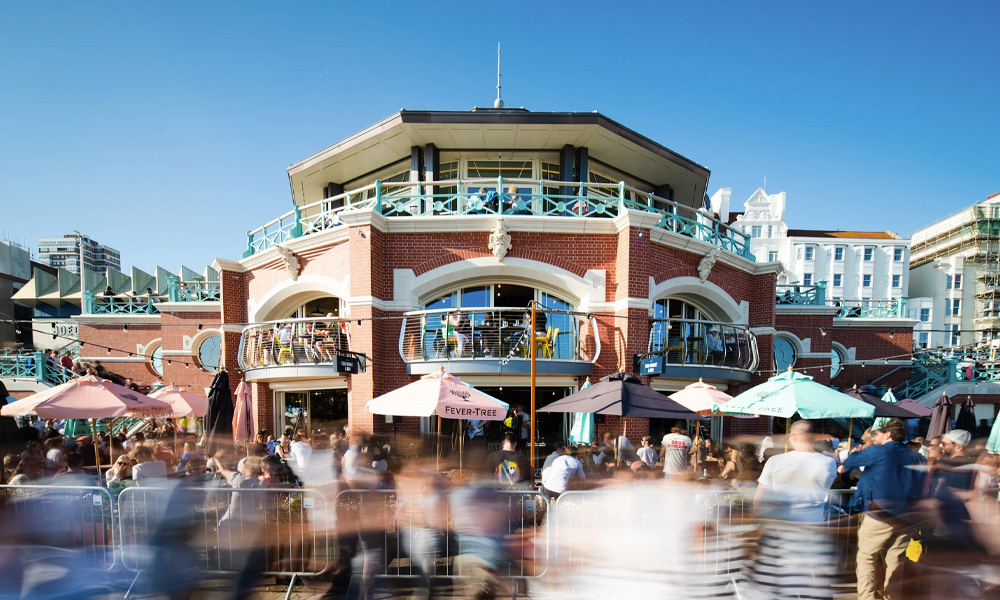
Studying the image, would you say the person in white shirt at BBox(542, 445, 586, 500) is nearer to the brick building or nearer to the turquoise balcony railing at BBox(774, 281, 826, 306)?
the brick building

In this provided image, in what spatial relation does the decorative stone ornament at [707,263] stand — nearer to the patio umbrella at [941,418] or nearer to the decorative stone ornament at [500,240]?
the decorative stone ornament at [500,240]

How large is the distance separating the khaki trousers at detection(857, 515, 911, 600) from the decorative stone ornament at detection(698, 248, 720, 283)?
818 cm

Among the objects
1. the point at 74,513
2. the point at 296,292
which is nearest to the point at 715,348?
the point at 296,292

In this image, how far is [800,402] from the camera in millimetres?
6746

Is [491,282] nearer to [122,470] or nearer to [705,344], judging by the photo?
[705,344]

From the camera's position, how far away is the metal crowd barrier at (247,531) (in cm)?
532

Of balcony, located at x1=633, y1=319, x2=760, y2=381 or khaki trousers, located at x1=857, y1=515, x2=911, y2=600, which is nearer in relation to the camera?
khaki trousers, located at x1=857, y1=515, x2=911, y2=600

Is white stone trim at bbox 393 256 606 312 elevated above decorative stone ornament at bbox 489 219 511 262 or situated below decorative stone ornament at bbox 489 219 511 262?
below

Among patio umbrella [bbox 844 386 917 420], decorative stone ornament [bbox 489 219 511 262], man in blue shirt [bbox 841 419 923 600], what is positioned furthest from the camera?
decorative stone ornament [bbox 489 219 511 262]

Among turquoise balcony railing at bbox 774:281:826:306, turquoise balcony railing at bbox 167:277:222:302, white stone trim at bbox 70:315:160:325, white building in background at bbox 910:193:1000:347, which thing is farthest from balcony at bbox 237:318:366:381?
Result: white building in background at bbox 910:193:1000:347

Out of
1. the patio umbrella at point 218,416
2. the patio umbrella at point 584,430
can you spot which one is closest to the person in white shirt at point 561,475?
the patio umbrella at point 584,430

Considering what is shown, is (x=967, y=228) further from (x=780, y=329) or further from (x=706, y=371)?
(x=706, y=371)

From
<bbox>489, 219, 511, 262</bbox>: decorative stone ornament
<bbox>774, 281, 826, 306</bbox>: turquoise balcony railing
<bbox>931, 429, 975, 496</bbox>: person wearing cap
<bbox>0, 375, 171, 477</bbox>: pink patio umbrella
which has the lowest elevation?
<bbox>931, 429, 975, 496</bbox>: person wearing cap

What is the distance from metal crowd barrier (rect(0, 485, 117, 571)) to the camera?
5.09 metres
